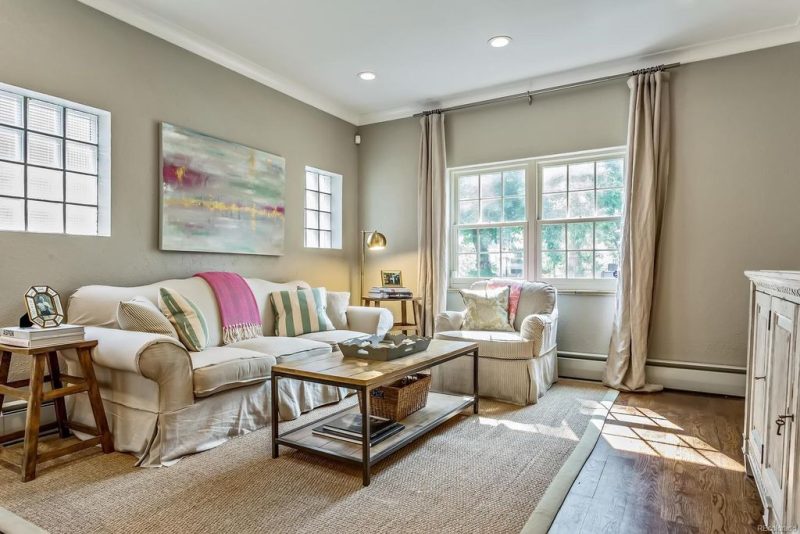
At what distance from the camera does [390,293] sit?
456cm

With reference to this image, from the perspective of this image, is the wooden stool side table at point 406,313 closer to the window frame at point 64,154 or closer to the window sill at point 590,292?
the window sill at point 590,292

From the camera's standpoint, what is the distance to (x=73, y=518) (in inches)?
72.2

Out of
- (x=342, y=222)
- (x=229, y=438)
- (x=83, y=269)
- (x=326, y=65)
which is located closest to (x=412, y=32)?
(x=326, y=65)

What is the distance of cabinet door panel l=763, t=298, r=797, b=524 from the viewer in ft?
4.82

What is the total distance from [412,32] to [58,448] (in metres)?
3.34

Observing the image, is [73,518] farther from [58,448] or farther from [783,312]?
[783,312]

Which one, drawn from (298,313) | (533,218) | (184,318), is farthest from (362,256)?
(184,318)

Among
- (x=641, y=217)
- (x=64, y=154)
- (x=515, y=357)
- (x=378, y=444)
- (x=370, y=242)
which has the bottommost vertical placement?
(x=378, y=444)

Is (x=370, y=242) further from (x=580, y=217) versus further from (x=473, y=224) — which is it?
(x=580, y=217)

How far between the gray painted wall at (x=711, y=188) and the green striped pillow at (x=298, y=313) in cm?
215

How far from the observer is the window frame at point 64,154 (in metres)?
2.74

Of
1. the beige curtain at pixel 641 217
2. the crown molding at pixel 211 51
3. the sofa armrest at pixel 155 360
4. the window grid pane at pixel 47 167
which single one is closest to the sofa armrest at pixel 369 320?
the sofa armrest at pixel 155 360

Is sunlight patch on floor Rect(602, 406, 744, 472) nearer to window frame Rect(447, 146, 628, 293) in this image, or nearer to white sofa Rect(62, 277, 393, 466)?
window frame Rect(447, 146, 628, 293)

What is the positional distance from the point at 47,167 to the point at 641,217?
4148 millimetres
